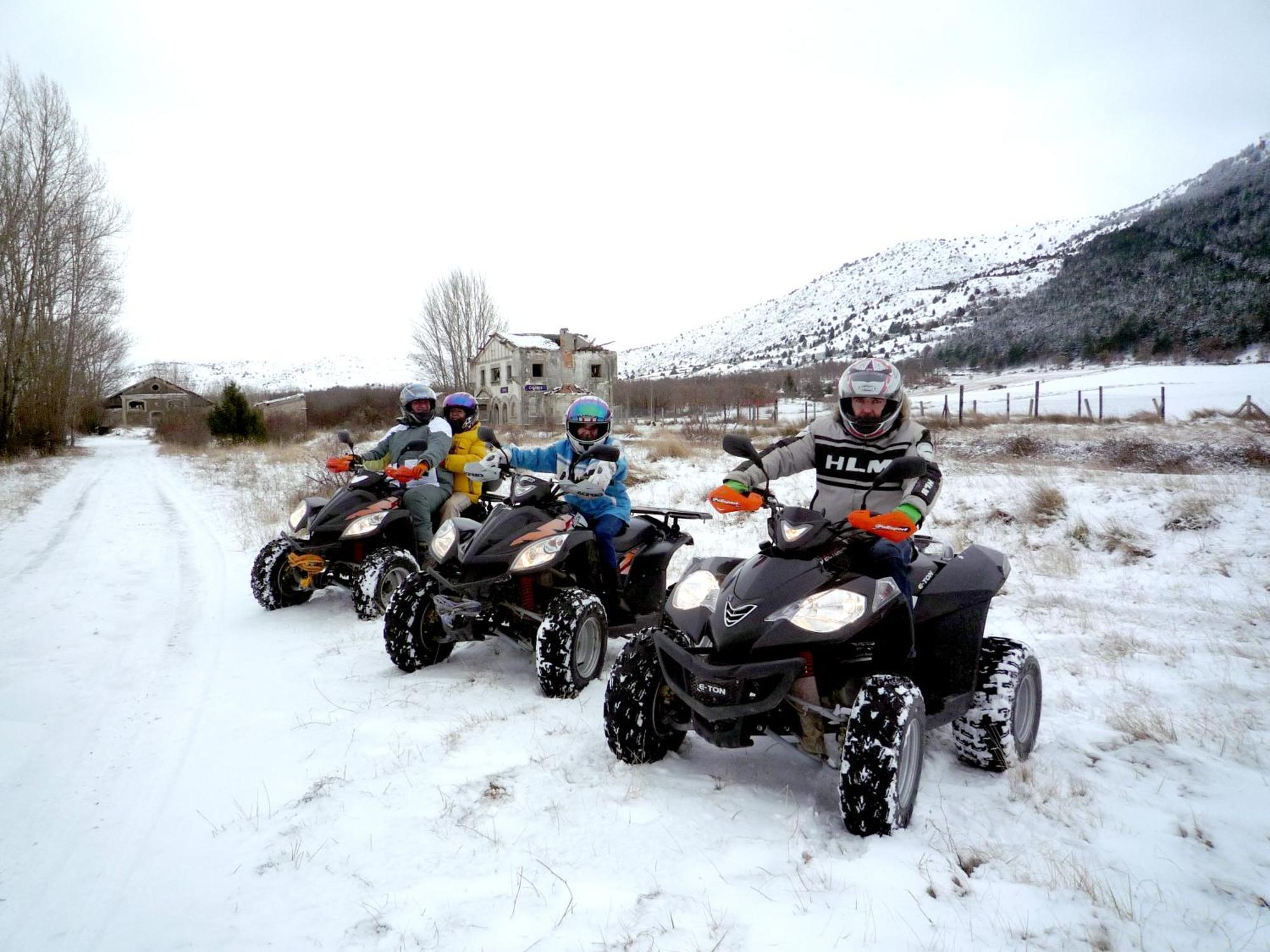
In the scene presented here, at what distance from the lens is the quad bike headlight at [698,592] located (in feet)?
10.1

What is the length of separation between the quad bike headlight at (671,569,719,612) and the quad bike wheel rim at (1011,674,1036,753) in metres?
1.59

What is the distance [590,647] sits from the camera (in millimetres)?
4512

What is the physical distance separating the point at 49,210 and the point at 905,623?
1394 inches

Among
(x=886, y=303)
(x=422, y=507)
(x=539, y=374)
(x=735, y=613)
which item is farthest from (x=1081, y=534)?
(x=886, y=303)

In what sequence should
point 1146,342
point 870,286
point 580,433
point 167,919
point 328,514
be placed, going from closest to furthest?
point 167,919 < point 580,433 < point 328,514 < point 1146,342 < point 870,286

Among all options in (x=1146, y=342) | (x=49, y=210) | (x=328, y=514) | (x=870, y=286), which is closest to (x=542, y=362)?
(x=49, y=210)

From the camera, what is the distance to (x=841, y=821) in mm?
2887

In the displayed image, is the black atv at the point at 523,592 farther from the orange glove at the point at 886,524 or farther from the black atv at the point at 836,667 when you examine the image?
the orange glove at the point at 886,524

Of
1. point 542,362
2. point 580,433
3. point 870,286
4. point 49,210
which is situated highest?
point 870,286

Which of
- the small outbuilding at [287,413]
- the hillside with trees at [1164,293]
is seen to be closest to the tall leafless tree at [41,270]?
the small outbuilding at [287,413]

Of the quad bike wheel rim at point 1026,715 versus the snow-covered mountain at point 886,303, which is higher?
the snow-covered mountain at point 886,303

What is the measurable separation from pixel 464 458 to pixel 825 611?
4.79 metres

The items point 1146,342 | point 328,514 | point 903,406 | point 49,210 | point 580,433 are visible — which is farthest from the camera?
point 1146,342

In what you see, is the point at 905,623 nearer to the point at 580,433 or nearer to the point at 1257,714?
the point at 1257,714
